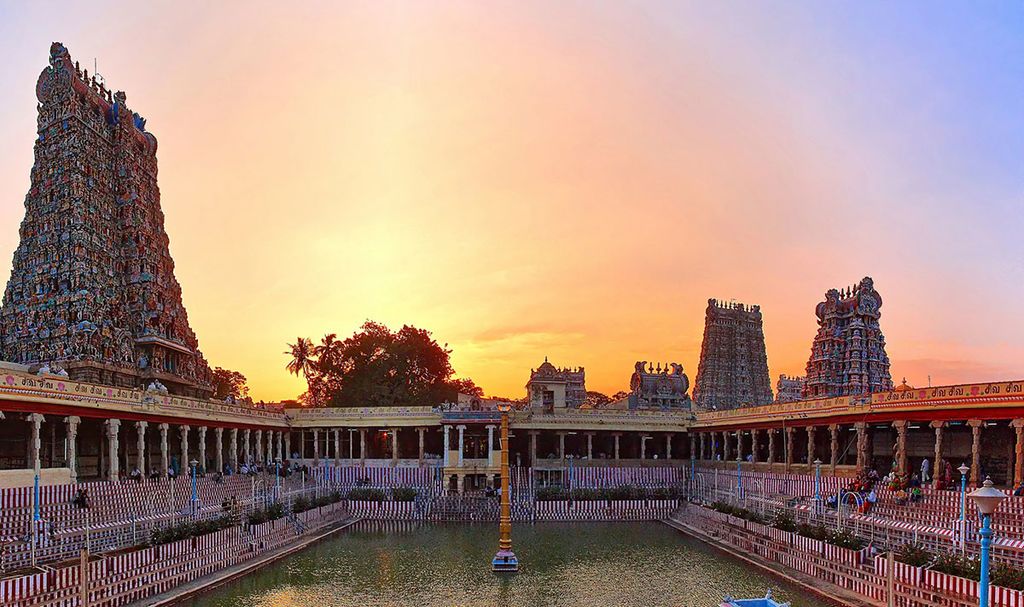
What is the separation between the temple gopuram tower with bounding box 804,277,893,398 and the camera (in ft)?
221

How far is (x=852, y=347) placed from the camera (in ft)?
223

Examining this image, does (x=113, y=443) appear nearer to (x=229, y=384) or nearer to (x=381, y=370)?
(x=381, y=370)

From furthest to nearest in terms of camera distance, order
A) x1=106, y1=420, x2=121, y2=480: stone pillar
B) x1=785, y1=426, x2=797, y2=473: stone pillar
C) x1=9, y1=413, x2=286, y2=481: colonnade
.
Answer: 1. x1=785, y1=426, x2=797, y2=473: stone pillar
2. x1=106, y1=420, x2=121, y2=480: stone pillar
3. x1=9, y1=413, x2=286, y2=481: colonnade

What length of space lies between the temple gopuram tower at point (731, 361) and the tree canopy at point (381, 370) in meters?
27.8

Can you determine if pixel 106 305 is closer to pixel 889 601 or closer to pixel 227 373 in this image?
pixel 889 601

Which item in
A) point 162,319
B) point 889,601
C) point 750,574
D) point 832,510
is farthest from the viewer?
point 162,319

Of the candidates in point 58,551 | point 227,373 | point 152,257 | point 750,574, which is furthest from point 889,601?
point 227,373

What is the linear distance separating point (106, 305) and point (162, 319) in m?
4.77

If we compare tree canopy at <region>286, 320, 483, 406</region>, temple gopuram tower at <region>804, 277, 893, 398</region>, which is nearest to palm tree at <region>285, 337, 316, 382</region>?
tree canopy at <region>286, 320, 483, 406</region>

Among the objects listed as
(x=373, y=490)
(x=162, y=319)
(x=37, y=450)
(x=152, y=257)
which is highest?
(x=152, y=257)

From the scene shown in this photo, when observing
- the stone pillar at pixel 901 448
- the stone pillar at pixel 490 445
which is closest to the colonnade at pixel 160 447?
the stone pillar at pixel 490 445

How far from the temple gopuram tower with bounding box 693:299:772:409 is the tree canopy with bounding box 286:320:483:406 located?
27.8 metres

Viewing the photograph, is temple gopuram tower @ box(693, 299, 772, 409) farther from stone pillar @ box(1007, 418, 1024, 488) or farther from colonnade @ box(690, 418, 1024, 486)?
stone pillar @ box(1007, 418, 1024, 488)

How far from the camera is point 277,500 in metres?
39.7
